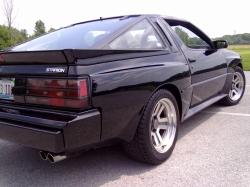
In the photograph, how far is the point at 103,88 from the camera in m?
2.55

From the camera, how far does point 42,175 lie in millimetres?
3043

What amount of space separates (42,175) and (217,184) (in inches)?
61.1

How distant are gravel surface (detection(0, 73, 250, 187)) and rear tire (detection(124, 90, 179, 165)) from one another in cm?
13

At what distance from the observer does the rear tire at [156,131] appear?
2956 mm

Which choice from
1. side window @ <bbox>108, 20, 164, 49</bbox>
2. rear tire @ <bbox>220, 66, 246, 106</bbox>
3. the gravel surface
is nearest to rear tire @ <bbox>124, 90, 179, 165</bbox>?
the gravel surface

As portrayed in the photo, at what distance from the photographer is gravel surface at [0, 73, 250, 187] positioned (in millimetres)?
2857

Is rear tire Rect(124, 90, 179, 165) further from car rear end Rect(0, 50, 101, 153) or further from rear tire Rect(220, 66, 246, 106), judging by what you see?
rear tire Rect(220, 66, 246, 106)

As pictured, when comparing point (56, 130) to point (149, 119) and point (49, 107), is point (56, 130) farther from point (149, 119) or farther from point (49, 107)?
point (149, 119)

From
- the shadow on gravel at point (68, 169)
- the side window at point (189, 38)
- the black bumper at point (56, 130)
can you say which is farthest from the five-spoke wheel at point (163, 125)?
the side window at point (189, 38)

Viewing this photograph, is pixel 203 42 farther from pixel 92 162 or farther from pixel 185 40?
pixel 92 162

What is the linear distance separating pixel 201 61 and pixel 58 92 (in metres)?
2.19

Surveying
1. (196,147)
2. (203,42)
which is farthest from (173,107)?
(203,42)

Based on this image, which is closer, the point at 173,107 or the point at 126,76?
the point at 126,76

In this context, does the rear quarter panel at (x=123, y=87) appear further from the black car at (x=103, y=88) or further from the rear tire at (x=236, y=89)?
the rear tire at (x=236, y=89)
